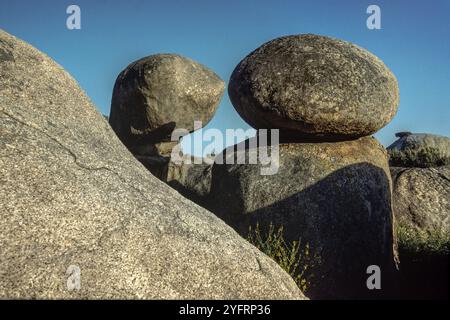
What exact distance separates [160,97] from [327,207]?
6139mm

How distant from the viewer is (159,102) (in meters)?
12.2

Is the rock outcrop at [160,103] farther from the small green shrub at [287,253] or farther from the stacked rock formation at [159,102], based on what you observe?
the small green shrub at [287,253]

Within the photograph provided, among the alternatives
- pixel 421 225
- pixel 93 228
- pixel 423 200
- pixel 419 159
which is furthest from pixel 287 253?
pixel 419 159

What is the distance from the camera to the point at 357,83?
782 centimetres

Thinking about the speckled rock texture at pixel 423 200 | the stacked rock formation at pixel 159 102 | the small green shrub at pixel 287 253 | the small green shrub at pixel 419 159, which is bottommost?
the small green shrub at pixel 287 253

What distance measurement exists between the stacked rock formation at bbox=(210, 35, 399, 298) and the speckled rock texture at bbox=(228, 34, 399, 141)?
0.02 m

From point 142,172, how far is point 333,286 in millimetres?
3665

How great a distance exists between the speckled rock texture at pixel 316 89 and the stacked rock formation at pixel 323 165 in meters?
0.02

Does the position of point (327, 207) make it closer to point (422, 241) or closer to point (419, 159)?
point (422, 241)

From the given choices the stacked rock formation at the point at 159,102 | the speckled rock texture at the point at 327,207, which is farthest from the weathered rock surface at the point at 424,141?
the speckled rock texture at the point at 327,207

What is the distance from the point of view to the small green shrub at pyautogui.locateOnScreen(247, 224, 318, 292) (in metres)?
6.48

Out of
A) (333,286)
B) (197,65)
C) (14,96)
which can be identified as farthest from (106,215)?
(197,65)

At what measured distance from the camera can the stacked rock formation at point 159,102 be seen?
12141 millimetres
